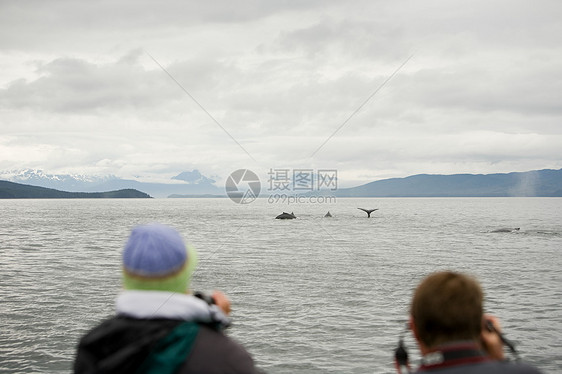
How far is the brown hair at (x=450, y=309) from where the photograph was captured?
345cm

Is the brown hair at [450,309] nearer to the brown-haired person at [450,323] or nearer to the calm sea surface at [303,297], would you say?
the brown-haired person at [450,323]

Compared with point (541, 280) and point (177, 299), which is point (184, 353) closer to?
point (177, 299)

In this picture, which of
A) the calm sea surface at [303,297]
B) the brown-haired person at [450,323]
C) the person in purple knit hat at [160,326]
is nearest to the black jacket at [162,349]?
the person in purple knit hat at [160,326]

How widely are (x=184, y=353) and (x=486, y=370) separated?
187 centimetres

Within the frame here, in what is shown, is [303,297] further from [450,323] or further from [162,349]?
[162,349]

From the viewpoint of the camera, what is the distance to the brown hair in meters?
3.45

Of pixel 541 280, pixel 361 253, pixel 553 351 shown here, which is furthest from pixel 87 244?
pixel 553 351

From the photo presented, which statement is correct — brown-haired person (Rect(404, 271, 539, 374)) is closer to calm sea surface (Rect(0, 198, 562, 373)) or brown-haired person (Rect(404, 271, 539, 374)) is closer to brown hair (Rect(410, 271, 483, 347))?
brown hair (Rect(410, 271, 483, 347))

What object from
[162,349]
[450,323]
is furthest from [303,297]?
[162,349]

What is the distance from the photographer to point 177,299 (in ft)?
11.5

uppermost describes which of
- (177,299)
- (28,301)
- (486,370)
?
(177,299)

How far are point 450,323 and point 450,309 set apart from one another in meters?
0.09

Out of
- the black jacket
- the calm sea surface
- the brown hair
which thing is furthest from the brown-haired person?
the calm sea surface

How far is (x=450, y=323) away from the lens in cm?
345
